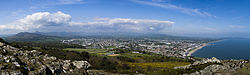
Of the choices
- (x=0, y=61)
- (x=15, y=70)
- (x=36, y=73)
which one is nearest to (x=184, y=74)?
(x=36, y=73)

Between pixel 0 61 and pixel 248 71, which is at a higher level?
pixel 0 61

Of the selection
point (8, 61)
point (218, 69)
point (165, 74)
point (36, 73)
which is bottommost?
point (165, 74)

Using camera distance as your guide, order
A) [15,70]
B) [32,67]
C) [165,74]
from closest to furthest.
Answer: [15,70], [32,67], [165,74]

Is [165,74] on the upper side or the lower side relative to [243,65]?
lower

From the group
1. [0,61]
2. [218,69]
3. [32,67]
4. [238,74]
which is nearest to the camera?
[0,61]

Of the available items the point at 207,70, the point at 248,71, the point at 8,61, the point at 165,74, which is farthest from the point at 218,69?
the point at 8,61

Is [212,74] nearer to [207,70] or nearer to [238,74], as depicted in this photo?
[207,70]

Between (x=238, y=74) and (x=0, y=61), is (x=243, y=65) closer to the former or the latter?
(x=238, y=74)

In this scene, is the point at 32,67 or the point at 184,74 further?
the point at 184,74

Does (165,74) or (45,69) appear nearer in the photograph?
(45,69)
